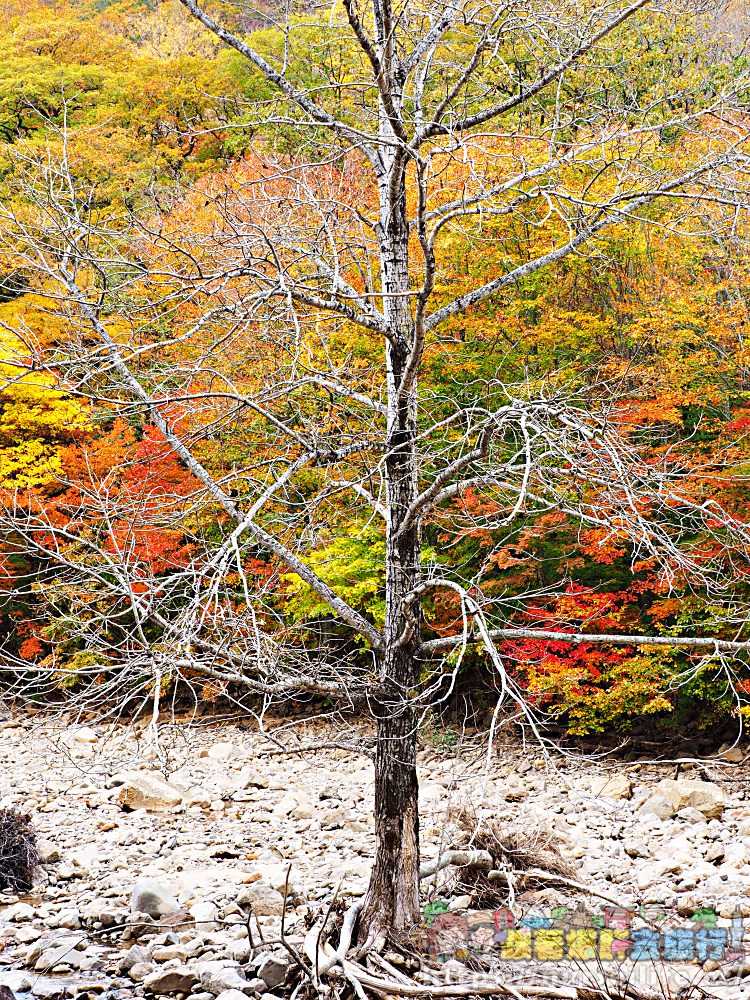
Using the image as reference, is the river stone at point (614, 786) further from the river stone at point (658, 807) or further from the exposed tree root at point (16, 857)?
the exposed tree root at point (16, 857)

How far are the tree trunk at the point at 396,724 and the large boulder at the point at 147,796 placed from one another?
212 inches

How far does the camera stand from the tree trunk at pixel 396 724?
4.89 m

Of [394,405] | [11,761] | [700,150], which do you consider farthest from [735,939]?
[11,761]

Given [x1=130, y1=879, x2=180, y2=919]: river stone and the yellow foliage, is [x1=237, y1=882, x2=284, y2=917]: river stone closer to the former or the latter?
[x1=130, y1=879, x2=180, y2=919]: river stone

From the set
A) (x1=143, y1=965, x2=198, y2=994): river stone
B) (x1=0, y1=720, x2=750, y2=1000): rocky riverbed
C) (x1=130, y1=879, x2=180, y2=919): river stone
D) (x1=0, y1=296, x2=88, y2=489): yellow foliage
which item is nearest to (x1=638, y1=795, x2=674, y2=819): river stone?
(x1=0, y1=720, x2=750, y2=1000): rocky riverbed

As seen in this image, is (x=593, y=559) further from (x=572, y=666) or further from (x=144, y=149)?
(x=144, y=149)

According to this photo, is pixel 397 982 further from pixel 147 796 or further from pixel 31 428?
pixel 31 428

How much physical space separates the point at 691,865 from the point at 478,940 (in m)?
2.46

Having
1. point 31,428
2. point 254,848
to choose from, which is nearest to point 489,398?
point 254,848

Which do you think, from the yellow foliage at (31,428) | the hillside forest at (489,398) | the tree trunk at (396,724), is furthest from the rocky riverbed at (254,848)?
the yellow foliage at (31,428)

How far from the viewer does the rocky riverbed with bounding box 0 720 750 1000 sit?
562 cm

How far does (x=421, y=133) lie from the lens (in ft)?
13.0

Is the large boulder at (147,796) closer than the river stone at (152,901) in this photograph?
No

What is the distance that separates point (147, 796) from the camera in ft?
31.9
